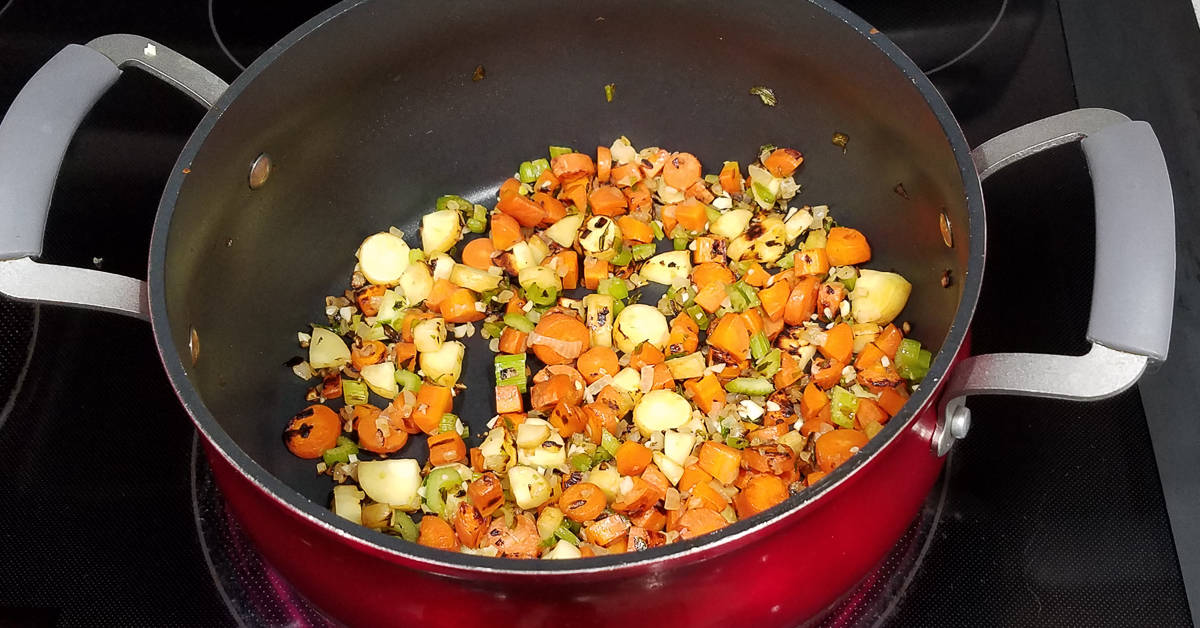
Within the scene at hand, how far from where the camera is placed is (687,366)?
1.27 metres

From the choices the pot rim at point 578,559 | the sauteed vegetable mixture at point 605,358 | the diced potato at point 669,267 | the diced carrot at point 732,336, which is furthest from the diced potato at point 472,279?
the pot rim at point 578,559

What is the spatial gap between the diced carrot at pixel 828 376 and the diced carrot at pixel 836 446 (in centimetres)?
13

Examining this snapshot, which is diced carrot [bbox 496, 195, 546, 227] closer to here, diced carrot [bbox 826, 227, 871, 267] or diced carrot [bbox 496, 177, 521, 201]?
diced carrot [bbox 496, 177, 521, 201]

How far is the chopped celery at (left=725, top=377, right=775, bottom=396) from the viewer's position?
126cm

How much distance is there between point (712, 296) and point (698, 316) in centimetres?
3

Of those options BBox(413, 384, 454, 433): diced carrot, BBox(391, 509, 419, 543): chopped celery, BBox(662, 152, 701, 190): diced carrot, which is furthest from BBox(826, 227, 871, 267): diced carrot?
BBox(391, 509, 419, 543): chopped celery

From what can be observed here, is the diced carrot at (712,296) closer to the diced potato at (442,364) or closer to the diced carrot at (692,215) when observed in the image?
the diced carrot at (692,215)

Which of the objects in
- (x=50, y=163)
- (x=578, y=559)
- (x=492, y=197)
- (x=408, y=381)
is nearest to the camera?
(x=578, y=559)

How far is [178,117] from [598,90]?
60 cm

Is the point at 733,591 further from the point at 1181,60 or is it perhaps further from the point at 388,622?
the point at 1181,60

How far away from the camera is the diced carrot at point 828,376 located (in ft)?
4.15

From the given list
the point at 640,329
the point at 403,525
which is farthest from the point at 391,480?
the point at 640,329

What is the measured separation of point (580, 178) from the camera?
1456 millimetres

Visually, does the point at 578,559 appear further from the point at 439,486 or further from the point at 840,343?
the point at 840,343
